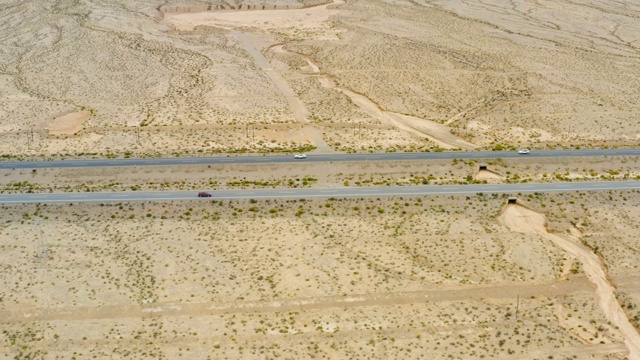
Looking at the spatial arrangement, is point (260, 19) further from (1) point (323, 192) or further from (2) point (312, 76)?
(1) point (323, 192)

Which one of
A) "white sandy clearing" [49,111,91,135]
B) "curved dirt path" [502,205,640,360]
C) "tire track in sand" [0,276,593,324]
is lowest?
"white sandy clearing" [49,111,91,135]

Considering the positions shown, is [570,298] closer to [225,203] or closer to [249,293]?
[249,293]

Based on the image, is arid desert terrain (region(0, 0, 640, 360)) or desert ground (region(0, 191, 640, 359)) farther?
arid desert terrain (region(0, 0, 640, 360))

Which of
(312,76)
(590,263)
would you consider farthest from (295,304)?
(312,76)

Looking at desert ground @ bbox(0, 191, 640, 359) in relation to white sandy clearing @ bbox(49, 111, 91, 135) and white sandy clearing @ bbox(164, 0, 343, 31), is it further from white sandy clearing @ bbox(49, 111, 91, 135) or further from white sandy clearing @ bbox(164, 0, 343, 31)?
white sandy clearing @ bbox(164, 0, 343, 31)

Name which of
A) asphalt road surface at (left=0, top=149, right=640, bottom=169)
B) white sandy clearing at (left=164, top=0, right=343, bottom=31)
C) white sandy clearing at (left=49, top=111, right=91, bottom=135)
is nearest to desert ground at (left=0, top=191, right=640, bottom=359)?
asphalt road surface at (left=0, top=149, right=640, bottom=169)

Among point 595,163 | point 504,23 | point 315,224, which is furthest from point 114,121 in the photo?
point 504,23

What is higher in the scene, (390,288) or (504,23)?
(504,23)

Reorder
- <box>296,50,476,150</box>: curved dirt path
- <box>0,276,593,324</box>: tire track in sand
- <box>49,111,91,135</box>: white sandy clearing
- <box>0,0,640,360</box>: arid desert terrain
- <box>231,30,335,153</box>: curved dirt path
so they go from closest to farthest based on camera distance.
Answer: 1. <box>0,0,640,360</box>: arid desert terrain
2. <box>0,276,593,324</box>: tire track in sand
3. <box>231,30,335,153</box>: curved dirt path
4. <box>296,50,476,150</box>: curved dirt path
5. <box>49,111,91,135</box>: white sandy clearing
